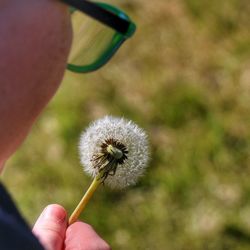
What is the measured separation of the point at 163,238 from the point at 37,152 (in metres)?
0.53

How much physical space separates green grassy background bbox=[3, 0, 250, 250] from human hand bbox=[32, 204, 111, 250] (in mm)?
1108

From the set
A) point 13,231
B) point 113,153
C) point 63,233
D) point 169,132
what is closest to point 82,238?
point 63,233

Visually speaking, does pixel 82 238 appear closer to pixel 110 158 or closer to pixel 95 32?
pixel 110 158

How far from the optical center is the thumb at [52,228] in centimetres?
110

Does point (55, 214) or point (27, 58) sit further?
point (55, 214)

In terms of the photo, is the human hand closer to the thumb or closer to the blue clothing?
the thumb

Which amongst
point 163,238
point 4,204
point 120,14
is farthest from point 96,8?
point 163,238

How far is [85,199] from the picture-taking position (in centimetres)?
112

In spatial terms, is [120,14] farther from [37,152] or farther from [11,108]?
[37,152]

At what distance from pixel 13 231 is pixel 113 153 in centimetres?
31

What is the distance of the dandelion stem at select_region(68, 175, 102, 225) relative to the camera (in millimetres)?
1114

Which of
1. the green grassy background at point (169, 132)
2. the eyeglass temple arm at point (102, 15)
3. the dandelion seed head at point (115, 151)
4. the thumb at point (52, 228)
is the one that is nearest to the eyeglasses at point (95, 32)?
the eyeglass temple arm at point (102, 15)

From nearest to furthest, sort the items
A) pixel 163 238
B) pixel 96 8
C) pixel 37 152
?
1. pixel 96 8
2. pixel 163 238
3. pixel 37 152

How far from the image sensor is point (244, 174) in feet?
7.82
